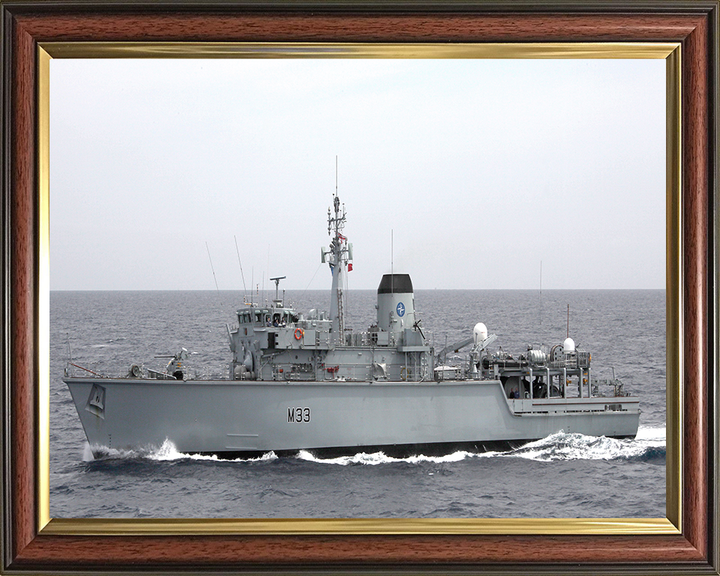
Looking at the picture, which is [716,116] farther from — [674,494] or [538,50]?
[674,494]

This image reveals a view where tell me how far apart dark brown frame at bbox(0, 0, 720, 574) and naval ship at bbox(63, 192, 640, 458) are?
15.3m

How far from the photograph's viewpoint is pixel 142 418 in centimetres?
2342

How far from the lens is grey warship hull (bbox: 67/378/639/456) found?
2344 centimetres

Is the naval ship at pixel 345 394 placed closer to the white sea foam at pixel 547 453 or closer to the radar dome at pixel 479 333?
the radar dome at pixel 479 333

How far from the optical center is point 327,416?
80.1 feet

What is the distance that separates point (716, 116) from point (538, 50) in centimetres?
175

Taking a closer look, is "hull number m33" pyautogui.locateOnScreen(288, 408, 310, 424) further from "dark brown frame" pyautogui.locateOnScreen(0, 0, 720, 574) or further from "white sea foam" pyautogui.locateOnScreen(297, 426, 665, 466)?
"dark brown frame" pyautogui.locateOnScreen(0, 0, 720, 574)

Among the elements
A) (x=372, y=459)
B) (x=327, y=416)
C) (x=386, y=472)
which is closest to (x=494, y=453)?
(x=372, y=459)

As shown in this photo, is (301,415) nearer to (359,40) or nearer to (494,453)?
(494,453)

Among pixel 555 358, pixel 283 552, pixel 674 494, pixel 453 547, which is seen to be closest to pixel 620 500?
pixel 674 494

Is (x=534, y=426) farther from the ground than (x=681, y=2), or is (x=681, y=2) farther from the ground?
(x=681, y=2)

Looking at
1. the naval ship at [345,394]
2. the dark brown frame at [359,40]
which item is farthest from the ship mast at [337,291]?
the dark brown frame at [359,40]

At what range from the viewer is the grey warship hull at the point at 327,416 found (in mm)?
23438

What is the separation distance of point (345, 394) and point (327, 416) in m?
0.89
